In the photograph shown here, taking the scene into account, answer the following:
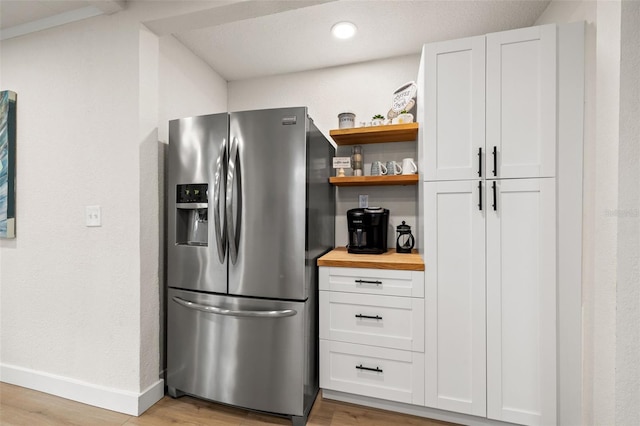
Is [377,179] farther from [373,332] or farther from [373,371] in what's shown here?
[373,371]

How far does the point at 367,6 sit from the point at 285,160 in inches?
45.4

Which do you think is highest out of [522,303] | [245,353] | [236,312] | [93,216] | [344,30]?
[344,30]

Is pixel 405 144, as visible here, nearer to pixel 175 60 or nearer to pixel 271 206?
pixel 271 206

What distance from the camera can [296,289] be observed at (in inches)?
66.3

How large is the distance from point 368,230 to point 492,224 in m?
0.77

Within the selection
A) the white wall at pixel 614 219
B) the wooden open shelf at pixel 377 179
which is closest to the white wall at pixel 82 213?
the wooden open shelf at pixel 377 179

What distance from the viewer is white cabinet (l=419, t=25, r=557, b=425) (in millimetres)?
1507

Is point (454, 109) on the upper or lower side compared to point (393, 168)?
upper

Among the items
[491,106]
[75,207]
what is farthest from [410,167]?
[75,207]

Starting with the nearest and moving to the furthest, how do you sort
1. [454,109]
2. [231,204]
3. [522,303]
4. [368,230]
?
1. [522,303]
2. [454,109]
3. [231,204]
4. [368,230]

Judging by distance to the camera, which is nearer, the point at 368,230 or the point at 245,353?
the point at 245,353

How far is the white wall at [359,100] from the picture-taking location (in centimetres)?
241

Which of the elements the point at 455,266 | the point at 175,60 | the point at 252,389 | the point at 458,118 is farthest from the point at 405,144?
the point at 252,389

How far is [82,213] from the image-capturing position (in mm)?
1887
